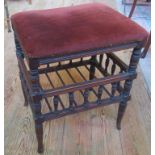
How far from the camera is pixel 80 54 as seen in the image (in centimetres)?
91

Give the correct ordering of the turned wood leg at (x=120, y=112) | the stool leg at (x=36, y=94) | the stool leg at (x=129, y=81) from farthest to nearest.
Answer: the turned wood leg at (x=120, y=112), the stool leg at (x=129, y=81), the stool leg at (x=36, y=94)

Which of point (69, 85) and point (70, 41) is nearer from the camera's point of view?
point (70, 41)

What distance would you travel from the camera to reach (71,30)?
0.94 metres

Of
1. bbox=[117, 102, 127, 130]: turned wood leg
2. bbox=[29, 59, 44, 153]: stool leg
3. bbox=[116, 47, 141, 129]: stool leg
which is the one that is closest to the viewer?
bbox=[29, 59, 44, 153]: stool leg

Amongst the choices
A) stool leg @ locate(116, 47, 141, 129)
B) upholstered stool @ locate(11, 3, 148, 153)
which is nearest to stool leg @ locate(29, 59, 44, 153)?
upholstered stool @ locate(11, 3, 148, 153)

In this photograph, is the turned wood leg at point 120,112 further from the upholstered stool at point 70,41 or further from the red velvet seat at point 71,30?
the red velvet seat at point 71,30

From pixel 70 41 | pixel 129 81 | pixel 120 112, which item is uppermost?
pixel 70 41

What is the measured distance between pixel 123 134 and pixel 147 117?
0.21 meters

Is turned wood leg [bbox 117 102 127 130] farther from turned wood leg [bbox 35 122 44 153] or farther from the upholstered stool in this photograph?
turned wood leg [bbox 35 122 44 153]

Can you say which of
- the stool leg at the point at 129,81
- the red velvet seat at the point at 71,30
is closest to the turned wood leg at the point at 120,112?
the stool leg at the point at 129,81

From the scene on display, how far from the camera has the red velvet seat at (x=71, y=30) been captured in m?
0.86

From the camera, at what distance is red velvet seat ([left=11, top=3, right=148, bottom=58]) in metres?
0.86

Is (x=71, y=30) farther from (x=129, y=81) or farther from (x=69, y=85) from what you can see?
(x=129, y=81)

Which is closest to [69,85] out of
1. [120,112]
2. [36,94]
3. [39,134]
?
[36,94]
